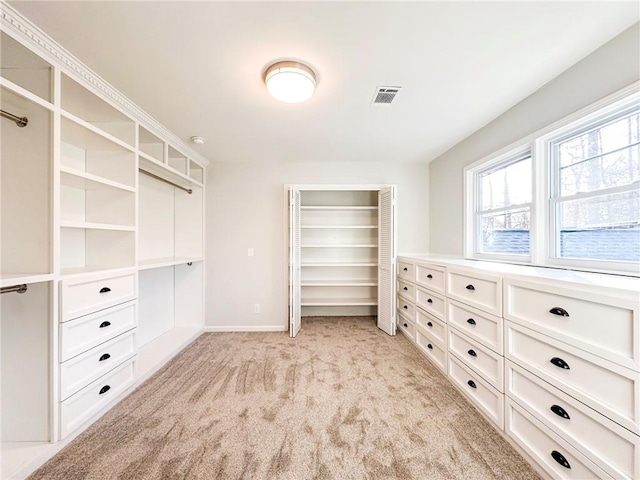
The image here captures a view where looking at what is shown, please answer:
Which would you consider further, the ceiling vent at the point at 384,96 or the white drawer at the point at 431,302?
the white drawer at the point at 431,302

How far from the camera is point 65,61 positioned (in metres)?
1.54

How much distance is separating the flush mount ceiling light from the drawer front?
2043mm

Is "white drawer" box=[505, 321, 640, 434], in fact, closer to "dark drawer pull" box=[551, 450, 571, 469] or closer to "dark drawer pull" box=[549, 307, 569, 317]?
"dark drawer pull" box=[549, 307, 569, 317]

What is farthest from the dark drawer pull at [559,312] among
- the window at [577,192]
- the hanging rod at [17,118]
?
the hanging rod at [17,118]

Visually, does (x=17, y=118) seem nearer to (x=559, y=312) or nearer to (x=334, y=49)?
(x=334, y=49)

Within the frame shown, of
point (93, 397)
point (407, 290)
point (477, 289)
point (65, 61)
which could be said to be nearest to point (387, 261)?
point (407, 290)

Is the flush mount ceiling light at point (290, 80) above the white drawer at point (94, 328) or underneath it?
above

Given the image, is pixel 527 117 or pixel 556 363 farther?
pixel 527 117

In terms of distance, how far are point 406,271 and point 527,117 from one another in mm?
1909

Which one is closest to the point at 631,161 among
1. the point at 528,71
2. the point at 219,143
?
the point at 528,71

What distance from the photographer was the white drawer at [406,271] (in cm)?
301

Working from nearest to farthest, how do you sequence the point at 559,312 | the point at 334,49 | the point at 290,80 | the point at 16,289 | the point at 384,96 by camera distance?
1. the point at 559,312
2. the point at 16,289
3. the point at 334,49
4. the point at 290,80
5. the point at 384,96

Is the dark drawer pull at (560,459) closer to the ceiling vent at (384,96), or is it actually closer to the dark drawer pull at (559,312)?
the dark drawer pull at (559,312)

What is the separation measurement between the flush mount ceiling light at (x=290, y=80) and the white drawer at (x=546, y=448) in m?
2.44
